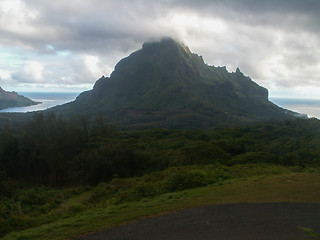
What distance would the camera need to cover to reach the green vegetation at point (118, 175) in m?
9.36

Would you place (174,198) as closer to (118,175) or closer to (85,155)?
(118,175)

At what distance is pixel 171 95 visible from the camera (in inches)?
5236

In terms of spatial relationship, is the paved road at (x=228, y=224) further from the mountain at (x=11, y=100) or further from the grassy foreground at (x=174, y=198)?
the mountain at (x=11, y=100)

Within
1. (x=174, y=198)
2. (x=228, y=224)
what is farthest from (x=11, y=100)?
(x=228, y=224)

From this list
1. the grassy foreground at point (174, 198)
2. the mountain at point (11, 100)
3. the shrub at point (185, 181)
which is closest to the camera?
the grassy foreground at point (174, 198)

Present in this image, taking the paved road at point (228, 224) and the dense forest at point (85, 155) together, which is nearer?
the paved road at point (228, 224)

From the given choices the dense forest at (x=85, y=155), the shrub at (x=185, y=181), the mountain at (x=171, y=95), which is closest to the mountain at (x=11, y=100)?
the mountain at (x=171, y=95)

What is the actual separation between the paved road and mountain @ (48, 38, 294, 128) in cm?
8951

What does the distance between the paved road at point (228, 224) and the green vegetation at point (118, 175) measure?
2.09ft

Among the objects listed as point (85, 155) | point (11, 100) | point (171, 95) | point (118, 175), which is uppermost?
point (171, 95)

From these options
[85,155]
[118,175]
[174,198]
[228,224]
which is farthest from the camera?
[85,155]

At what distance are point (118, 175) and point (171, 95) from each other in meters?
108

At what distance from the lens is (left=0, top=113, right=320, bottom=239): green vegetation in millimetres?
9359

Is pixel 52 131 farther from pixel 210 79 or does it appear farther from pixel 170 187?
pixel 210 79
